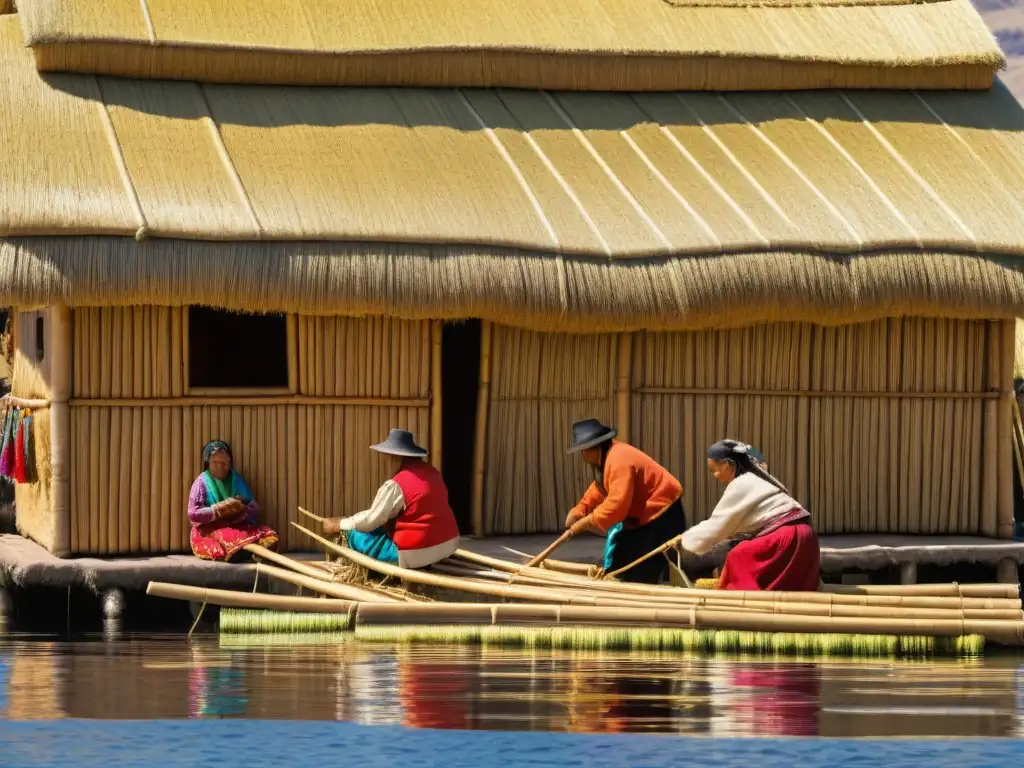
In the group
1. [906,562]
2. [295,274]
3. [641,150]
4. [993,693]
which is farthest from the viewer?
[641,150]

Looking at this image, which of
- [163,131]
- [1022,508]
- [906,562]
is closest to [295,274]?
[163,131]

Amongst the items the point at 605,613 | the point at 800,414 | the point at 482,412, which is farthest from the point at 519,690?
the point at 800,414

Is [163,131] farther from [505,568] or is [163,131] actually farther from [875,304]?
[875,304]

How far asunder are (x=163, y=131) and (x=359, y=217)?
5.76ft

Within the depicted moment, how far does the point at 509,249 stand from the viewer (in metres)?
14.3

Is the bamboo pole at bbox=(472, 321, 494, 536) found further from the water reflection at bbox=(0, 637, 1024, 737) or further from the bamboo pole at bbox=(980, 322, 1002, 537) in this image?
the bamboo pole at bbox=(980, 322, 1002, 537)

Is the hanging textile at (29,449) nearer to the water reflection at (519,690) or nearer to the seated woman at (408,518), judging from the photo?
the seated woman at (408,518)

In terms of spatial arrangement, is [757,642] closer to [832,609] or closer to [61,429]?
[832,609]

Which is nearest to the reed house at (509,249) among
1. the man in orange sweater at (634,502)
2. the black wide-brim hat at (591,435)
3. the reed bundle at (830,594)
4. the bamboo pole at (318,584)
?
the bamboo pole at (318,584)

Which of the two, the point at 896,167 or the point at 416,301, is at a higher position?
the point at 896,167

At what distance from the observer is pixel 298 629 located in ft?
41.8

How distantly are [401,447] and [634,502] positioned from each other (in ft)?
4.99

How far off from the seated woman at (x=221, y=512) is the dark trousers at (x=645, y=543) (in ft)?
7.79

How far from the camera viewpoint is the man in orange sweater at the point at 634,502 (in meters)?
13.1
